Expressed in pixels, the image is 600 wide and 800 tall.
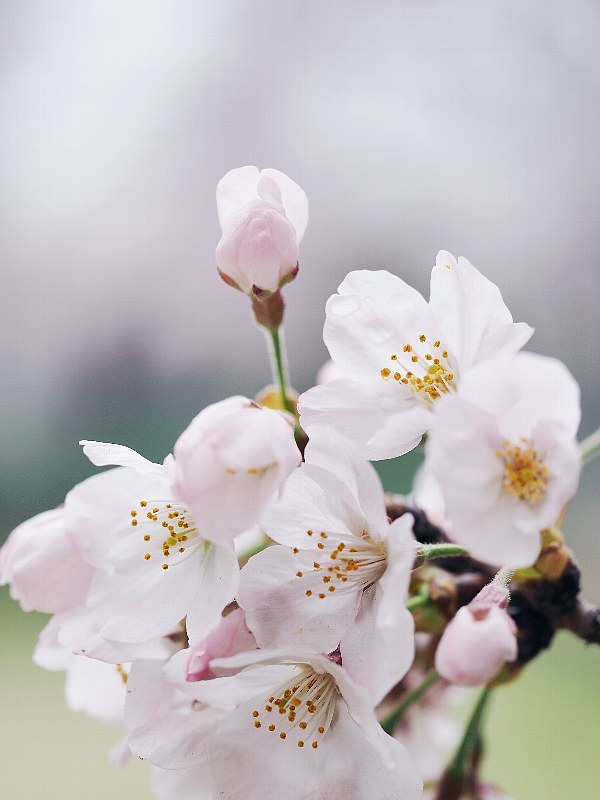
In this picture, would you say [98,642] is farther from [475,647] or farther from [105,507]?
[475,647]

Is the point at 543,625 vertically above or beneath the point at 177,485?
beneath

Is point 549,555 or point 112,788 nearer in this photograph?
point 549,555

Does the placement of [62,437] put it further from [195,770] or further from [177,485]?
[177,485]

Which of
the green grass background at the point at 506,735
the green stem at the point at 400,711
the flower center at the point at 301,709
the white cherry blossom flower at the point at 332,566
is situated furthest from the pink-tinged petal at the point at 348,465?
the green grass background at the point at 506,735

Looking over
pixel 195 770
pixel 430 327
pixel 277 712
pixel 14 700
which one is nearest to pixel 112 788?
pixel 14 700

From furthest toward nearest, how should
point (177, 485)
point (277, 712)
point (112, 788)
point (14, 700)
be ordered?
point (14, 700), point (112, 788), point (277, 712), point (177, 485)

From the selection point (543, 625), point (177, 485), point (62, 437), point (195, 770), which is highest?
point (177, 485)
